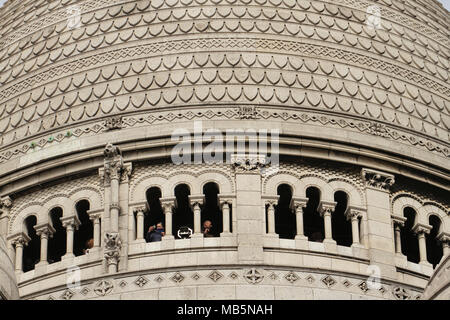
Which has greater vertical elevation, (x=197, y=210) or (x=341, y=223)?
(x=341, y=223)

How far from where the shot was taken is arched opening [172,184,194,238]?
40.6 m

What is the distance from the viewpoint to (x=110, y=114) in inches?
1651

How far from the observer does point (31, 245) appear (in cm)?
4175

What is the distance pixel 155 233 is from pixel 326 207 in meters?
3.46

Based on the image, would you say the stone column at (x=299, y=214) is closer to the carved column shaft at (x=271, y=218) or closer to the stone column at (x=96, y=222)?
the carved column shaft at (x=271, y=218)

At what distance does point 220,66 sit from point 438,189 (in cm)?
518

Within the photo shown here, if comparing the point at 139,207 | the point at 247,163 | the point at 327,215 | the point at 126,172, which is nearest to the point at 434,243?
the point at 327,215

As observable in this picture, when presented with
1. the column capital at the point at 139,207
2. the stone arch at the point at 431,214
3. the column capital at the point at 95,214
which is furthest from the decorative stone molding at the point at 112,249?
the stone arch at the point at 431,214

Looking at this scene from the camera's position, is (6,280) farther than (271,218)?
No

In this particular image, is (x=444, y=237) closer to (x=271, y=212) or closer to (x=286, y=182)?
(x=286, y=182)

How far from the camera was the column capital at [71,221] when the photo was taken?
40844mm
